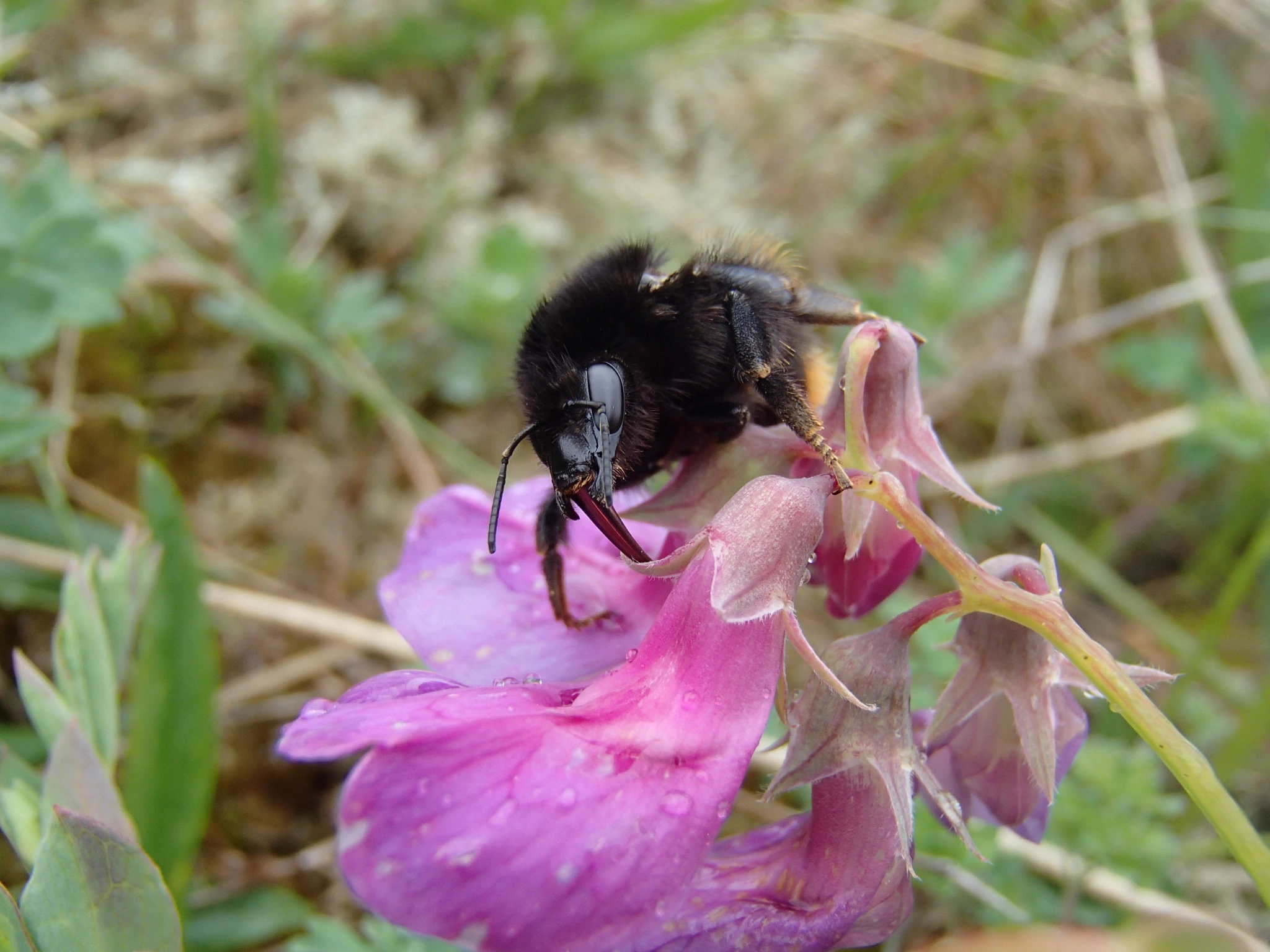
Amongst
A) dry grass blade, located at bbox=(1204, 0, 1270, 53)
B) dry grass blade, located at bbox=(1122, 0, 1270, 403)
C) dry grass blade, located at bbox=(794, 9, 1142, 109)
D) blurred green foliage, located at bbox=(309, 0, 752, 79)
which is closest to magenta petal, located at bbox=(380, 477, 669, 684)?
dry grass blade, located at bbox=(1122, 0, 1270, 403)

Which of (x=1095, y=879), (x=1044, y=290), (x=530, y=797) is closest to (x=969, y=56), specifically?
(x=1044, y=290)

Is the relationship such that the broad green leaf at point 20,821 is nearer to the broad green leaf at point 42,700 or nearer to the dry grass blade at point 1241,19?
the broad green leaf at point 42,700

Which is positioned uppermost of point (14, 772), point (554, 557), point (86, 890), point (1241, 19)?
point (1241, 19)

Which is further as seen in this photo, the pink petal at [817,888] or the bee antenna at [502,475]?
the bee antenna at [502,475]

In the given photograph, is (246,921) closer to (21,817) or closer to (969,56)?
(21,817)

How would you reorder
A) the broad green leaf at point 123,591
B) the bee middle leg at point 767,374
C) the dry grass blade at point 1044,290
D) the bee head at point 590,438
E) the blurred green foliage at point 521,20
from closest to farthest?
1. the bee head at point 590,438
2. the bee middle leg at point 767,374
3. the broad green leaf at point 123,591
4. the dry grass blade at point 1044,290
5. the blurred green foliage at point 521,20

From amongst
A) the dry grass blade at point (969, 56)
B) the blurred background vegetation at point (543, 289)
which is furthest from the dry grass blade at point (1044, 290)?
the dry grass blade at point (969, 56)
